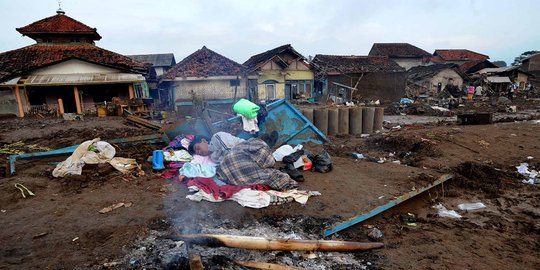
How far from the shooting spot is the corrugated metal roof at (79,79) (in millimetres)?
16297

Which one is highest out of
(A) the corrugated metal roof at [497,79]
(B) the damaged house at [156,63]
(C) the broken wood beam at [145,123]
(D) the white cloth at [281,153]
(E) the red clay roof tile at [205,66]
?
(B) the damaged house at [156,63]

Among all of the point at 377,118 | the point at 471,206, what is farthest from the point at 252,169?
the point at 377,118

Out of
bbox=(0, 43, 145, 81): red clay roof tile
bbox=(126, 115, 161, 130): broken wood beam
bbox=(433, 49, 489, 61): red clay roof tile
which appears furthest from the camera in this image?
bbox=(433, 49, 489, 61): red clay roof tile

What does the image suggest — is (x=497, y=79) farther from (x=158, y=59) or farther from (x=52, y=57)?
(x=158, y=59)

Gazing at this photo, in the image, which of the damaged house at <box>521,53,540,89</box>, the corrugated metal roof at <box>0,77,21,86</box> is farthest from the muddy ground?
the damaged house at <box>521,53,540,89</box>

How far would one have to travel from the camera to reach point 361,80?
24.3 m

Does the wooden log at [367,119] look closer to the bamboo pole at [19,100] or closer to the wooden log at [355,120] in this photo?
the wooden log at [355,120]

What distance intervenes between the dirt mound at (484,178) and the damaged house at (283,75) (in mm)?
15628

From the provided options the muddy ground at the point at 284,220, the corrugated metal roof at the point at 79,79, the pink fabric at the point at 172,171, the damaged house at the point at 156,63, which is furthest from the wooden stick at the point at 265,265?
the damaged house at the point at 156,63

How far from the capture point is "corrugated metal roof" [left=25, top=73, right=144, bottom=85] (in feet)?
53.5

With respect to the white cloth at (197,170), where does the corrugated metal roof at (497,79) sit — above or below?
above

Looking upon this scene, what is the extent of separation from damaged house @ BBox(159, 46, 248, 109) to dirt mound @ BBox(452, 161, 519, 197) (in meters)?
13.8

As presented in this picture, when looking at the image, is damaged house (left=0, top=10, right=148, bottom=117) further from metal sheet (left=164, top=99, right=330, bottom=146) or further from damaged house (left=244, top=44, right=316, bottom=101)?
metal sheet (left=164, top=99, right=330, bottom=146)

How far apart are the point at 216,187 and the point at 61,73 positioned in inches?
723
